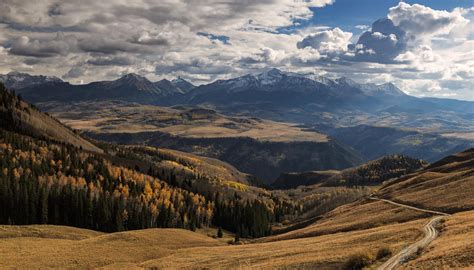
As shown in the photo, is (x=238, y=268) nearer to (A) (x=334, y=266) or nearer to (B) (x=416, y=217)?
(A) (x=334, y=266)

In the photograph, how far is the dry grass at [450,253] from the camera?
4266 centimetres

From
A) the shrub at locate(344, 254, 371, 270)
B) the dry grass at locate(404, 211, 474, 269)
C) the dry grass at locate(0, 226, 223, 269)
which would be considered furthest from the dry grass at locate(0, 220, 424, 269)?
the dry grass at locate(404, 211, 474, 269)

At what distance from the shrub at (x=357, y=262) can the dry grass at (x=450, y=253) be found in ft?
19.5

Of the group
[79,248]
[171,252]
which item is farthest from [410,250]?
[79,248]

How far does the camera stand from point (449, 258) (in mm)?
44375

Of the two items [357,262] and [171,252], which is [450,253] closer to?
[357,262]

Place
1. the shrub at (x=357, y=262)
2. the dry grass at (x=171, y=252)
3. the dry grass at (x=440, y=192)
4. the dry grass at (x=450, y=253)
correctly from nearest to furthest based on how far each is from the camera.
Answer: the dry grass at (x=450, y=253), the shrub at (x=357, y=262), the dry grass at (x=171, y=252), the dry grass at (x=440, y=192)

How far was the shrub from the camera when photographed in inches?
2044

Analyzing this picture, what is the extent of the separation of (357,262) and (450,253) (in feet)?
36.3

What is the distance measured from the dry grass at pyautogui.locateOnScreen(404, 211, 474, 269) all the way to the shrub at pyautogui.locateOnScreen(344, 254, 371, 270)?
234 inches

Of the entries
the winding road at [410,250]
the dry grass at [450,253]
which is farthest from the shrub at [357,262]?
the dry grass at [450,253]

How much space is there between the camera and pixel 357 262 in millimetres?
52438

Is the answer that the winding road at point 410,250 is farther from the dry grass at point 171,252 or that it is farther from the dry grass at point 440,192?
the dry grass at point 440,192

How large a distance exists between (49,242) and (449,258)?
8876 centimetres
